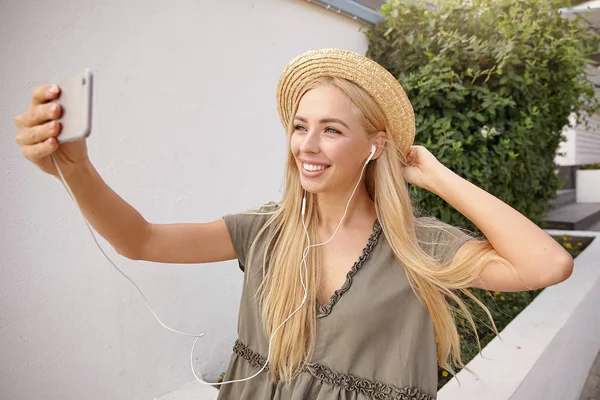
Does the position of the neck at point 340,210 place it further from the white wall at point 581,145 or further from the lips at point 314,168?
the white wall at point 581,145

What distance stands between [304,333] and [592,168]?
13.5m

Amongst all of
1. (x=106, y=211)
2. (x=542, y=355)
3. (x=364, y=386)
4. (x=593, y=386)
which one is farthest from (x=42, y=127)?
(x=593, y=386)

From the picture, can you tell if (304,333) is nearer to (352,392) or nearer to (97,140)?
(352,392)

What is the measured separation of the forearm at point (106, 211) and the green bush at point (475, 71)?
8.30ft

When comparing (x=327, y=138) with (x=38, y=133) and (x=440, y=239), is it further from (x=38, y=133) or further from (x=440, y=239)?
(x=38, y=133)

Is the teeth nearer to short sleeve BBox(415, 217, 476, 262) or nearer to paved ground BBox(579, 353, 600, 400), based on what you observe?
short sleeve BBox(415, 217, 476, 262)

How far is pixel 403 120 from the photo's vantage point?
1646mm

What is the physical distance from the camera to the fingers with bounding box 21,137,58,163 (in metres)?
1.03

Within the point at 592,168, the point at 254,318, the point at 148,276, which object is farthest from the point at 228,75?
the point at 592,168

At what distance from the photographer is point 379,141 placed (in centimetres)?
164

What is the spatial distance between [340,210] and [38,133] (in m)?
1.02

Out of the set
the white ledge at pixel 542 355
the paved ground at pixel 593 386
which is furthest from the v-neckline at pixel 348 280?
the paved ground at pixel 593 386

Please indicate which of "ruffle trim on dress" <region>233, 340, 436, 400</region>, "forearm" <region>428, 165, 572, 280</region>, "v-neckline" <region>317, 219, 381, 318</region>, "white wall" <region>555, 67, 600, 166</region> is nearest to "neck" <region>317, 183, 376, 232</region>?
"v-neckline" <region>317, 219, 381, 318</region>

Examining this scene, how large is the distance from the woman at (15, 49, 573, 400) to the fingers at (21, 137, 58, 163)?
269 millimetres
